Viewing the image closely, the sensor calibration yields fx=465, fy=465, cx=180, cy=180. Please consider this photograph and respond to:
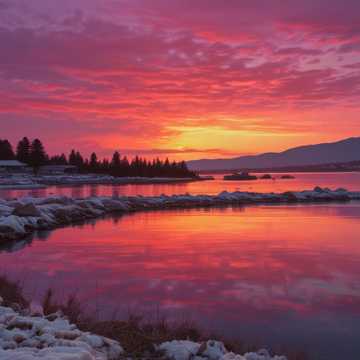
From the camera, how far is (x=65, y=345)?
5.03 metres

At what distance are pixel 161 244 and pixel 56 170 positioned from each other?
98.3 meters

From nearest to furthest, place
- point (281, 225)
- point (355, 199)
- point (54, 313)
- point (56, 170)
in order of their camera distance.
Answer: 1. point (54, 313)
2. point (281, 225)
3. point (355, 199)
4. point (56, 170)

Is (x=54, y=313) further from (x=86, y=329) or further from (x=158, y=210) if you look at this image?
(x=158, y=210)

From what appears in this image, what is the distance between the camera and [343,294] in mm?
9000

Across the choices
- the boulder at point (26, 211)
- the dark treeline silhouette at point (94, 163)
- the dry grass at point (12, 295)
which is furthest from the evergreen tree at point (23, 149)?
the dry grass at point (12, 295)

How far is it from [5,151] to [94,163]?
2040 centimetres

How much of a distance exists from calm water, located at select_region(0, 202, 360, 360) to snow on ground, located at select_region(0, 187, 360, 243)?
142 centimetres

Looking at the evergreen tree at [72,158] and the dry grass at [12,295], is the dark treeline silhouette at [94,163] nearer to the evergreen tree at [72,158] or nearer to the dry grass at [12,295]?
the evergreen tree at [72,158]

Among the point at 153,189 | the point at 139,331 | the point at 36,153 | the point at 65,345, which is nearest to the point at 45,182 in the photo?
the point at 36,153

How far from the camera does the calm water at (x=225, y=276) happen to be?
7395 millimetres

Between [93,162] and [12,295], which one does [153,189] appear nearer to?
[12,295]

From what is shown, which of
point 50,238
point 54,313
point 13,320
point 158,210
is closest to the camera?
point 13,320

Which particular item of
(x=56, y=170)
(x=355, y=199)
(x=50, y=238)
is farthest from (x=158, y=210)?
(x=56, y=170)

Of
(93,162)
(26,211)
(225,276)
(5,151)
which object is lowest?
(225,276)
